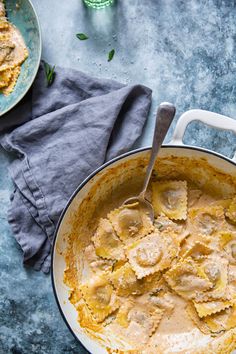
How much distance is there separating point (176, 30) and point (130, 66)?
0.29 m

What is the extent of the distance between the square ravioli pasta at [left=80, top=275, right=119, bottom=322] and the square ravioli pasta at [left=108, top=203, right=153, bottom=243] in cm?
23

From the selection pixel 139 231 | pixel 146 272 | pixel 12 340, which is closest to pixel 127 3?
pixel 139 231

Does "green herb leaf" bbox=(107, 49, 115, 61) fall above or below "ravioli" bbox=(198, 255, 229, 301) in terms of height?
above

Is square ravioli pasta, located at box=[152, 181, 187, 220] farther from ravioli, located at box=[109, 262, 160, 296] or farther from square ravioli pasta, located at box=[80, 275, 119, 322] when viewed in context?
square ravioli pasta, located at box=[80, 275, 119, 322]

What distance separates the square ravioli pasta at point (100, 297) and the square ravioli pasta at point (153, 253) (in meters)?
0.17

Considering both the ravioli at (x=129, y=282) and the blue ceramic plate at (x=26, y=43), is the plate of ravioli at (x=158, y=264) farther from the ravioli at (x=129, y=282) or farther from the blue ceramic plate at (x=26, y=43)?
the blue ceramic plate at (x=26, y=43)

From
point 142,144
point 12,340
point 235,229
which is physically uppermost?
point 142,144

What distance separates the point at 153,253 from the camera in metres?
2.97

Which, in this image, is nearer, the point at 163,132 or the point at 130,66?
the point at 163,132

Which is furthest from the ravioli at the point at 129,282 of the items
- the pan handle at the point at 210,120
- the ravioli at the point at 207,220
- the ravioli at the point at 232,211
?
the pan handle at the point at 210,120

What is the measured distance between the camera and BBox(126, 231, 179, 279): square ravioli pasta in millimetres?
2965

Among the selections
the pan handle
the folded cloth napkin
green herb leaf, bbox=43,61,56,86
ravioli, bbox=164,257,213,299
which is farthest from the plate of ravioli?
green herb leaf, bbox=43,61,56,86

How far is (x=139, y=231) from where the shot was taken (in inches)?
118

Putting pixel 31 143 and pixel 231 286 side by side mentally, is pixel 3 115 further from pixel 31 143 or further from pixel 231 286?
pixel 231 286
